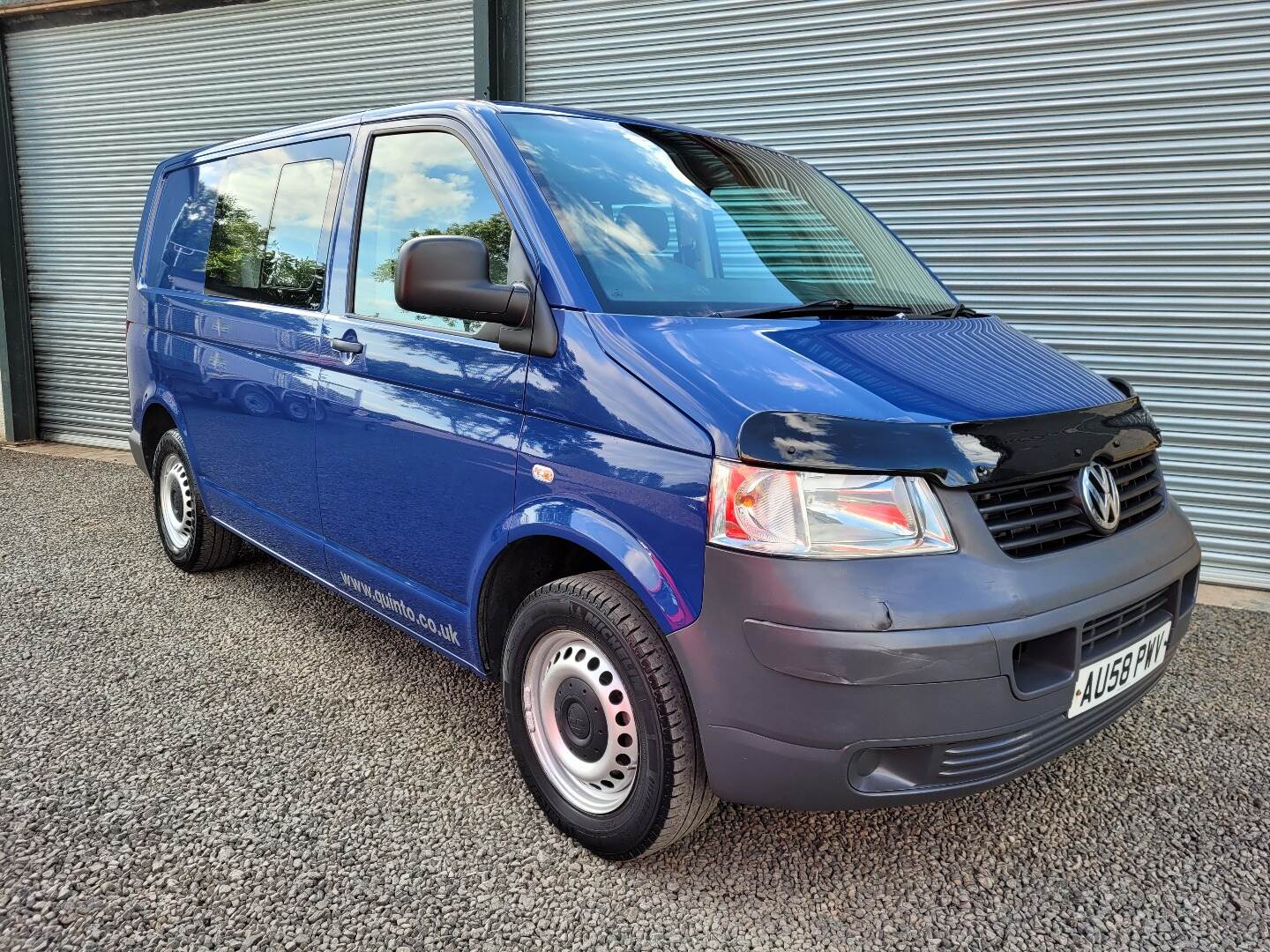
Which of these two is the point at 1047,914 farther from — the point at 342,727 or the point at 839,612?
the point at 342,727

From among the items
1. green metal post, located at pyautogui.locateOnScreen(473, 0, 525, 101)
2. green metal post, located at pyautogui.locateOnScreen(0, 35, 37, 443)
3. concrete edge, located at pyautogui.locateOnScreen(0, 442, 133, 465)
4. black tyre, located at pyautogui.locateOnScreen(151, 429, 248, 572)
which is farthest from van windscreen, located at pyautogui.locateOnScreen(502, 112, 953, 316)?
green metal post, located at pyautogui.locateOnScreen(0, 35, 37, 443)

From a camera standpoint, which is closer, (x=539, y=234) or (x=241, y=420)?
(x=539, y=234)

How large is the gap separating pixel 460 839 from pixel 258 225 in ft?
8.22

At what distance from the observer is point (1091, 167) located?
461 centimetres

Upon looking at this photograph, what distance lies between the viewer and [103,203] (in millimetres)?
7621

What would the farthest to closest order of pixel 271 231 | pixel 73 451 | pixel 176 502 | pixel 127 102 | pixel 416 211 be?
1. pixel 73 451
2. pixel 127 102
3. pixel 176 502
4. pixel 271 231
5. pixel 416 211

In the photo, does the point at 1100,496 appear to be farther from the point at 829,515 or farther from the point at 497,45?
the point at 497,45

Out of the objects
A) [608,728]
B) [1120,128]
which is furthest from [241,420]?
[1120,128]

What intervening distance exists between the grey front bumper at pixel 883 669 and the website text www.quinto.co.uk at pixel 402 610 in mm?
941

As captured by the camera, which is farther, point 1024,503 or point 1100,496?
point 1100,496

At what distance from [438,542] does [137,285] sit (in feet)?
9.39

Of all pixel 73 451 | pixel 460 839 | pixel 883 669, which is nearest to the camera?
pixel 883 669

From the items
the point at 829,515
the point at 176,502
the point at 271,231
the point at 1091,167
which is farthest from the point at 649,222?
the point at 1091,167

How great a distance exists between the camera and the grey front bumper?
5.49ft
